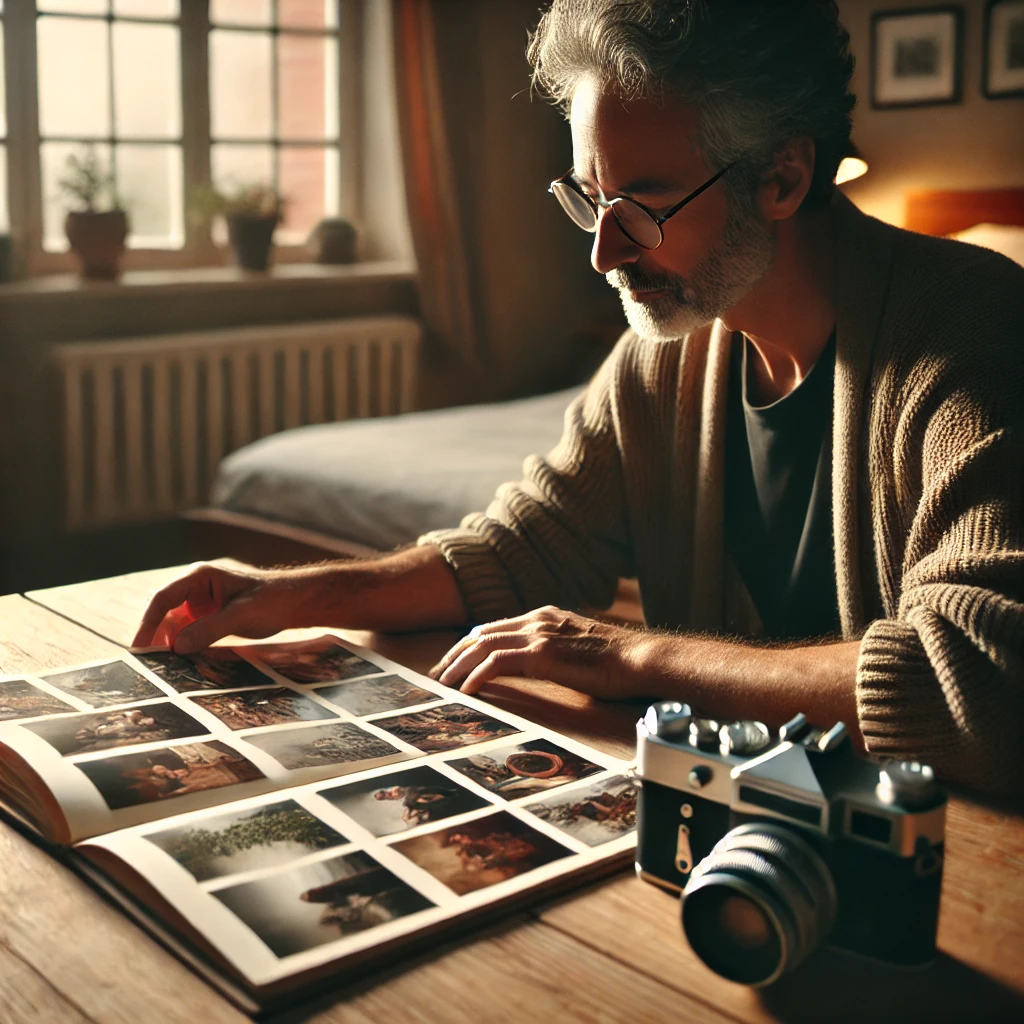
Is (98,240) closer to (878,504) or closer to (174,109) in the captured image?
(174,109)

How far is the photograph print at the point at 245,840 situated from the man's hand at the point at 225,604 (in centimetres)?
38

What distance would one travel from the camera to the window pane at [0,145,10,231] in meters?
3.19

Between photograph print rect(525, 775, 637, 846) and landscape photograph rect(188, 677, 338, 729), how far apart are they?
0.72 ft

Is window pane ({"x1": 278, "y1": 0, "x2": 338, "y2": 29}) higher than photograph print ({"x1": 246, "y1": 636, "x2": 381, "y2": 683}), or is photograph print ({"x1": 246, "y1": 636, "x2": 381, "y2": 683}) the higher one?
window pane ({"x1": 278, "y1": 0, "x2": 338, "y2": 29})

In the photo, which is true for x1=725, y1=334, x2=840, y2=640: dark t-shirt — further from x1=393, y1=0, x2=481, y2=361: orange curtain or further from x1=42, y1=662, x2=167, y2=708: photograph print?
x1=393, y1=0, x2=481, y2=361: orange curtain

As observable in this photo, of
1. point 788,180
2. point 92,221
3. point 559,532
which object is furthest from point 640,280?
point 92,221

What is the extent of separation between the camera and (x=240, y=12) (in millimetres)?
3516

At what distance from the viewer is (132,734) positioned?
87 cm

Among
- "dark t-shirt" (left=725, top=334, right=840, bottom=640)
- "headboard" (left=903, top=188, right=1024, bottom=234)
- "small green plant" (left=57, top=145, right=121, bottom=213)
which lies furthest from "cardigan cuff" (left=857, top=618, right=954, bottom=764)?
"small green plant" (left=57, top=145, right=121, bottom=213)

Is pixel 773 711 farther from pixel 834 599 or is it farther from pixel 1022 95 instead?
pixel 1022 95

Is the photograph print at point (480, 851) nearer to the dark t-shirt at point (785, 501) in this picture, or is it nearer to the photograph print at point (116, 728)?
the photograph print at point (116, 728)

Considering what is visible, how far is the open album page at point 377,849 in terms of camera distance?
63cm

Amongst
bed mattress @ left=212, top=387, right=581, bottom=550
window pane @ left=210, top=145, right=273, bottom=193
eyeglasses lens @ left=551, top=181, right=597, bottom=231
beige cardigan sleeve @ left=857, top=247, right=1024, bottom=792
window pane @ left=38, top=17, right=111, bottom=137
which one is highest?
window pane @ left=38, top=17, right=111, bottom=137

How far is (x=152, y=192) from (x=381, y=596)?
265 centimetres
